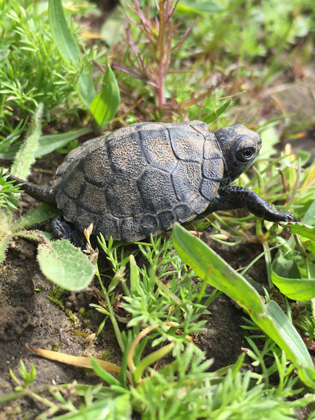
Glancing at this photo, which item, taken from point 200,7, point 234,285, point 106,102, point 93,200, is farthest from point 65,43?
point 234,285

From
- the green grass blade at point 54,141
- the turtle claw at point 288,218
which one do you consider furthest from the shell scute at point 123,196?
the turtle claw at point 288,218

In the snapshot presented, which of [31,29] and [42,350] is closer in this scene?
[42,350]

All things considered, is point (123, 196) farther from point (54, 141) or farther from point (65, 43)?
point (65, 43)

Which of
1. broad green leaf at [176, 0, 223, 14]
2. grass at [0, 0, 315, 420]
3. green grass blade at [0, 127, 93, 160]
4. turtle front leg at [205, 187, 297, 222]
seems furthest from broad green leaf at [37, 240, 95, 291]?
broad green leaf at [176, 0, 223, 14]

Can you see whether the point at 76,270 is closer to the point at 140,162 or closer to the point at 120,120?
the point at 140,162

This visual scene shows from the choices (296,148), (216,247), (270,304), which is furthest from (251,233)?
(296,148)

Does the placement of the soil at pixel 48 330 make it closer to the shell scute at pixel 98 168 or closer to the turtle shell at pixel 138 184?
the turtle shell at pixel 138 184
